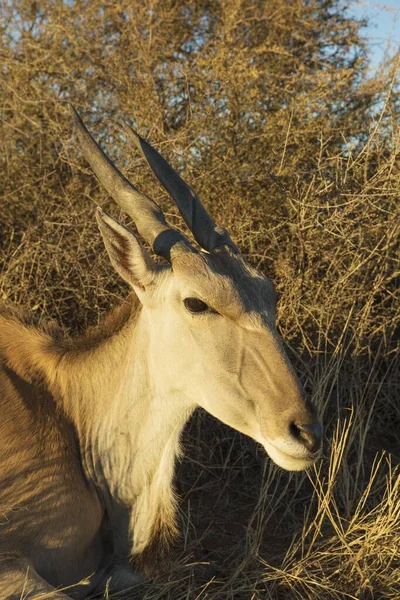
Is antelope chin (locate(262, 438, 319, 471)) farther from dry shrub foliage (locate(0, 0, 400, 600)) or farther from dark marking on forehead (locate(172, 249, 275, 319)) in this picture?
dry shrub foliage (locate(0, 0, 400, 600))

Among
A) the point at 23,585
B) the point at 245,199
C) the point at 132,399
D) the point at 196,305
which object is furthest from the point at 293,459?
the point at 245,199

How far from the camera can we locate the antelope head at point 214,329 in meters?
3.19

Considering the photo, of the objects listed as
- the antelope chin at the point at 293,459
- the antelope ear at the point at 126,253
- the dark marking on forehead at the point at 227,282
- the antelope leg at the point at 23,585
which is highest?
the antelope ear at the point at 126,253

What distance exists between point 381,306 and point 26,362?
120 inches

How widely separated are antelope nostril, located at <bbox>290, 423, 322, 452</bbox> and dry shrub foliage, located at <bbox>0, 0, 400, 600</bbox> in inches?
48.0

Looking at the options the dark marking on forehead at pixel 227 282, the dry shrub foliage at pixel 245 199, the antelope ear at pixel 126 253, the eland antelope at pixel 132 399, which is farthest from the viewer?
the dry shrub foliage at pixel 245 199

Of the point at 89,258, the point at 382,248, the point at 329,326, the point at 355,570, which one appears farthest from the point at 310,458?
the point at 89,258

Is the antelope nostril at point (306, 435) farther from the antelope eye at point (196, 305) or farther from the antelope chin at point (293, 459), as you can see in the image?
the antelope eye at point (196, 305)

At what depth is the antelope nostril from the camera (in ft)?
10.2

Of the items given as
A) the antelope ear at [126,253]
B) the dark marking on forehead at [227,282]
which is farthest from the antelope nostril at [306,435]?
the antelope ear at [126,253]

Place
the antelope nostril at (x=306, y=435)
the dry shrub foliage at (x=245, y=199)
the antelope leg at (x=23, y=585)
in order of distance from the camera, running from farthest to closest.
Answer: the dry shrub foliage at (x=245, y=199), the antelope nostril at (x=306, y=435), the antelope leg at (x=23, y=585)

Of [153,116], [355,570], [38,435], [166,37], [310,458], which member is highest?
[166,37]

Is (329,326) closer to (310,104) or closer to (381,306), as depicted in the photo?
(381,306)

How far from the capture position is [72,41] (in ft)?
21.3
